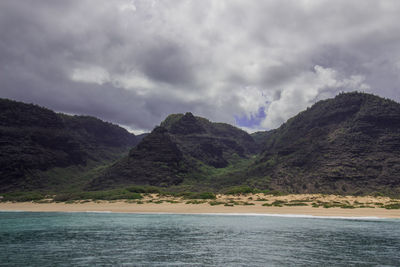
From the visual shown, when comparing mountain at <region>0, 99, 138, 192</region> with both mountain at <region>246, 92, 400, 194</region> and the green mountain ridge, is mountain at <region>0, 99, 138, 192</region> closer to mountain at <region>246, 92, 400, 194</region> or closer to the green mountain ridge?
the green mountain ridge

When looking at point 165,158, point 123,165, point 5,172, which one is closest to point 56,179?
point 5,172

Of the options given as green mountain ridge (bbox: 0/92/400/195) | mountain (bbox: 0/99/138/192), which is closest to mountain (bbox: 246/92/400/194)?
green mountain ridge (bbox: 0/92/400/195)

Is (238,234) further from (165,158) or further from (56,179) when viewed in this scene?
(56,179)

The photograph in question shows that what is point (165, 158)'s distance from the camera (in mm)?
168875

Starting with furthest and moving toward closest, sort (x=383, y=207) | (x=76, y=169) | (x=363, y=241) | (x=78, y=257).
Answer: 1. (x=76, y=169)
2. (x=383, y=207)
3. (x=363, y=241)
4. (x=78, y=257)

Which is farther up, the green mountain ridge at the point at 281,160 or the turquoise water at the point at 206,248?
the green mountain ridge at the point at 281,160

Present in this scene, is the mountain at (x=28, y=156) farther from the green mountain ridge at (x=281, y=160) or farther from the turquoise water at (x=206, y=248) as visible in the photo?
the turquoise water at (x=206, y=248)

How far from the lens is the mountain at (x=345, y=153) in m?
117

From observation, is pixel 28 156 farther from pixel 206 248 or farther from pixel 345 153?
pixel 206 248

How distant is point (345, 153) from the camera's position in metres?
133

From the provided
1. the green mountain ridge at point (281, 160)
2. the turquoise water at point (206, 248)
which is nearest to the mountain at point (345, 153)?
the green mountain ridge at point (281, 160)

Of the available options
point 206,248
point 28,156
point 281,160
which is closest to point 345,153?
point 281,160

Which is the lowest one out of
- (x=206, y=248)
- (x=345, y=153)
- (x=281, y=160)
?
(x=206, y=248)

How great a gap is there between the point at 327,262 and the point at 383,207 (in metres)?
44.3
